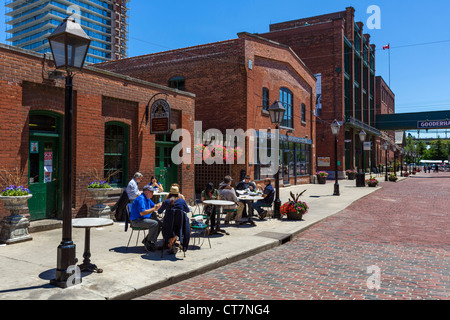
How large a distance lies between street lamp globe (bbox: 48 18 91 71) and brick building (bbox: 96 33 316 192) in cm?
1357

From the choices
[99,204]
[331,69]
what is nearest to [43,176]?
[99,204]

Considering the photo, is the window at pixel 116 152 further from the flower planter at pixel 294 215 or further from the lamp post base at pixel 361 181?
the lamp post base at pixel 361 181

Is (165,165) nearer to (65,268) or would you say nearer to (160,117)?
(160,117)

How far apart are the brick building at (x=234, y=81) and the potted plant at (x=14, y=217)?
38.5ft

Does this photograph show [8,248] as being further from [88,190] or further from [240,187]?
[240,187]

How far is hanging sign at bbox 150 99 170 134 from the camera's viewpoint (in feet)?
37.9

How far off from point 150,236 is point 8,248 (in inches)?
116

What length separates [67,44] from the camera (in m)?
5.12

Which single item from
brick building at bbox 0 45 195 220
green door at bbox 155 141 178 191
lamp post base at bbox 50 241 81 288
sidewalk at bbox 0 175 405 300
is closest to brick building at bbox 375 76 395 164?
green door at bbox 155 141 178 191

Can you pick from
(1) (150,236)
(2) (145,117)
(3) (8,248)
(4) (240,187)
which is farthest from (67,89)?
(4) (240,187)

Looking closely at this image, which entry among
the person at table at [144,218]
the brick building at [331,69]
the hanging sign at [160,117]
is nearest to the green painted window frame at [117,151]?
the hanging sign at [160,117]

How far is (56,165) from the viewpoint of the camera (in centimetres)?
939

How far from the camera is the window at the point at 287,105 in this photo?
79.4 ft

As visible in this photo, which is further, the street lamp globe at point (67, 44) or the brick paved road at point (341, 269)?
the street lamp globe at point (67, 44)
